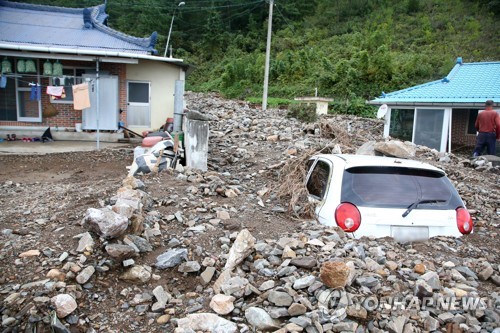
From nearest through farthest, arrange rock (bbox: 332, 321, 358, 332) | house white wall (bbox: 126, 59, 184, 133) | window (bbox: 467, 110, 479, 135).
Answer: rock (bbox: 332, 321, 358, 332), house white wall (bbox: 126, 59, 184, 133), window (bbox: 467, 110, 479, 135)

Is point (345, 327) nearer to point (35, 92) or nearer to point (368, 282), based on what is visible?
point (368, 282)

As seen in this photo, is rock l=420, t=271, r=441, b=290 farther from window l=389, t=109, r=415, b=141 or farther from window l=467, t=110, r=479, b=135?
Result: window l=467, t=110, r=479, b=135

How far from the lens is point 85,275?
316cm

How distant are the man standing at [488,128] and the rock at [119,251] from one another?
34.6ft

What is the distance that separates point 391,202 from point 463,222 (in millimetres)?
893

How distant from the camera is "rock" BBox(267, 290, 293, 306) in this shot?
279 cm

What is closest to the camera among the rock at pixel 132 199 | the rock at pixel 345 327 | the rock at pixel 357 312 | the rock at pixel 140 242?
the rock at pixel 345 327

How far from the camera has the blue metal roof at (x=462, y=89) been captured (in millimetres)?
14484

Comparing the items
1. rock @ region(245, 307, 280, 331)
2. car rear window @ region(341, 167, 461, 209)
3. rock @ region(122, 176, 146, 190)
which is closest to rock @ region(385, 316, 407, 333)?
rock @ region(245, 307, 280, 331)

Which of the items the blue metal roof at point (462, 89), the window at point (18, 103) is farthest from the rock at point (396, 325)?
the blue metal roof at point (462, 89)

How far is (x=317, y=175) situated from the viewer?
492cm

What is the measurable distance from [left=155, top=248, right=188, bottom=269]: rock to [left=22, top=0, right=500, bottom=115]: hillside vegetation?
72.5 feet

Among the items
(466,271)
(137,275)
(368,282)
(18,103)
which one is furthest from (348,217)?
(18,103)

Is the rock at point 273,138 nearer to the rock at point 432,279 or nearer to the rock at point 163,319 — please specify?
the rock at point 432,279
